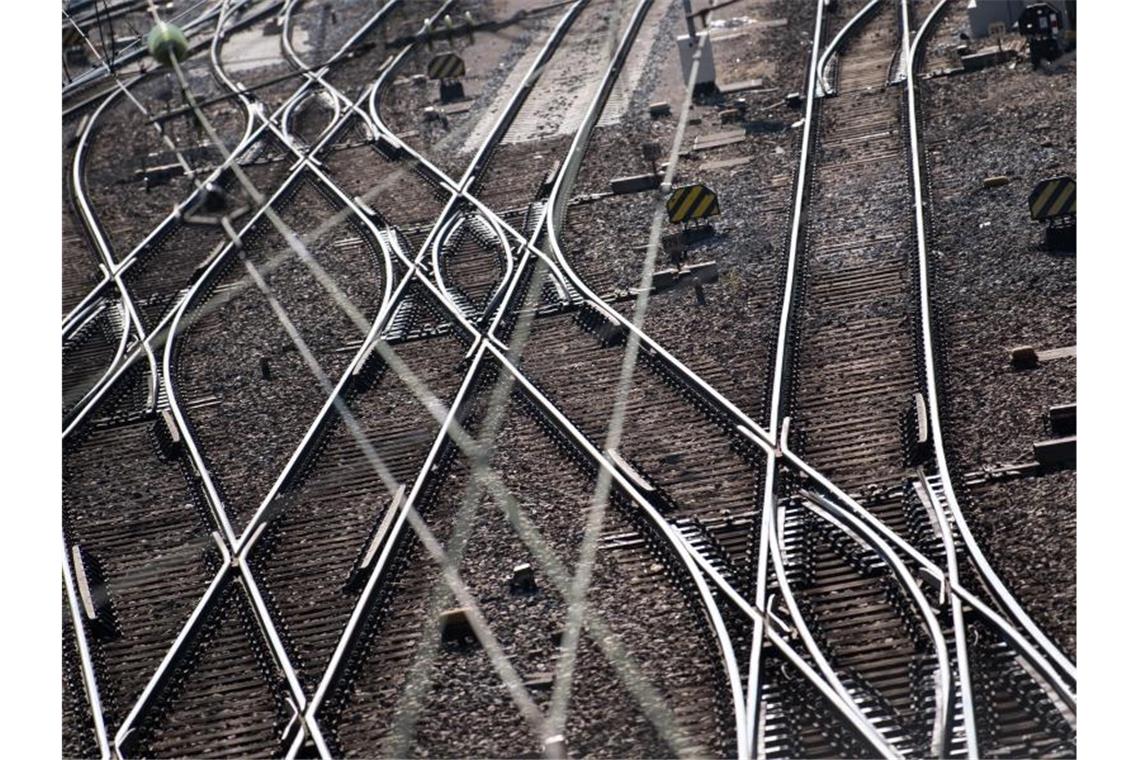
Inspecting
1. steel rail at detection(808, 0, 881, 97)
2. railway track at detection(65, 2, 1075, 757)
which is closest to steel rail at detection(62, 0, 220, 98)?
steel rail at detection(808, 0, 881, 97)

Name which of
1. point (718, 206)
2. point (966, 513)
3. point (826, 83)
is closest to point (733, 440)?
point (966, 513)

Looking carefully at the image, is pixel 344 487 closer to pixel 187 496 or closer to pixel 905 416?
pixel 187 496

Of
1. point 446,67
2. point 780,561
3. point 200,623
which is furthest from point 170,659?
point 446,67

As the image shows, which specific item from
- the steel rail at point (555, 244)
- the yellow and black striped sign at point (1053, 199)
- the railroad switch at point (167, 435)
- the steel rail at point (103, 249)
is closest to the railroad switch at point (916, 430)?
the steel rail at point (555, 244)

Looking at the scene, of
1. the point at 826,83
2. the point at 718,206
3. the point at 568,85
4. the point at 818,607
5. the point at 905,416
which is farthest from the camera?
the point at 568,85

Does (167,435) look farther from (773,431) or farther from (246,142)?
(246,142)

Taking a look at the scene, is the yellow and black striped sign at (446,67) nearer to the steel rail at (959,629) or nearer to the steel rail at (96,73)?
the steel rail at (96,73)
